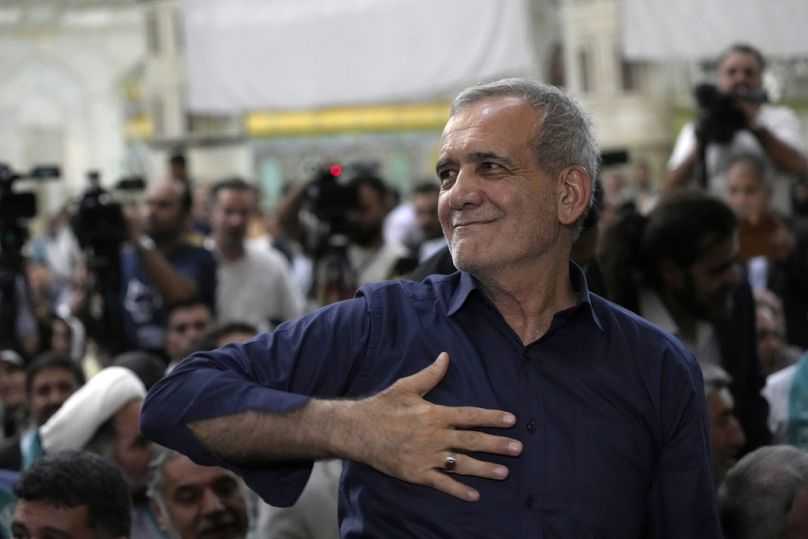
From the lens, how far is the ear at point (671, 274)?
461 cm

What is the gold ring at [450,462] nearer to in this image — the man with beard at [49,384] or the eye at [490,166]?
the eye at [490,166]

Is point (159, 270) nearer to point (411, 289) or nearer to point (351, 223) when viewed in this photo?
point (351, 223)

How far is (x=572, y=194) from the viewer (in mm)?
2746

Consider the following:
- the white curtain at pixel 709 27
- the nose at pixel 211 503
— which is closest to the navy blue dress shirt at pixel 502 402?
the nose at pixel 211 503

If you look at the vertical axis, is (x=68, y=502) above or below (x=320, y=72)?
below

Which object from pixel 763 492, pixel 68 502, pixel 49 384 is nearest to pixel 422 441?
pixel 763 492

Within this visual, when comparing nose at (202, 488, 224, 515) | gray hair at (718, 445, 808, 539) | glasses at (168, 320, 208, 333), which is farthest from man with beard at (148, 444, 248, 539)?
glasses at (168, 320, 208, 333)

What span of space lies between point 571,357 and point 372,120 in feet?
72.2

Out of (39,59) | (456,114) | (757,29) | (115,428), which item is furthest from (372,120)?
(456,114)

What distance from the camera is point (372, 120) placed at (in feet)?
80.4

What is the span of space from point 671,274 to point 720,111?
5.71 feet

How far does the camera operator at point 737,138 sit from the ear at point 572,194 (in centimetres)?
353

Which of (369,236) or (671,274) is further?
(369,236)

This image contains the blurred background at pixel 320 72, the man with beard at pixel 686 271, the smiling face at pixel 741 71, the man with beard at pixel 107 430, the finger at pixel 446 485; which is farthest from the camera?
the blurred background at pixel 320 72
